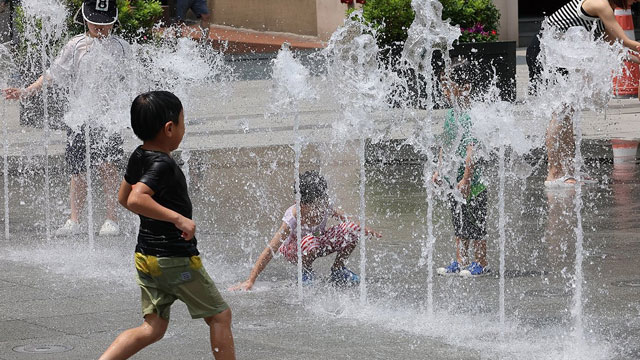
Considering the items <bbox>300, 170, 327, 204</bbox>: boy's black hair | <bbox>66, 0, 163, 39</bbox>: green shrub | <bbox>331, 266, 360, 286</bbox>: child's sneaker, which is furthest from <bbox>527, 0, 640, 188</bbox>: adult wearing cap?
<bbox>66, 0, 163, 39</bbox>: green shrub

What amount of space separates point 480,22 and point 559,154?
6.10 meters

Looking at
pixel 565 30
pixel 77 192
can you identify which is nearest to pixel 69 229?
pixel 77 192

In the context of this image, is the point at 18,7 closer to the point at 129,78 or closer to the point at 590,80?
the point at 129,78

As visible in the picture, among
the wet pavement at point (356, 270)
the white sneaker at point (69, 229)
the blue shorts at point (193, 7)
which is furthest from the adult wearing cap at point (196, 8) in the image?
the white sneaker at point (69, 229)

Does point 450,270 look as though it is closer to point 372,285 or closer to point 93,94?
point 372,285

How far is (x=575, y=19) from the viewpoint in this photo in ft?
32.5

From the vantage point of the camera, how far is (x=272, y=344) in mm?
5434

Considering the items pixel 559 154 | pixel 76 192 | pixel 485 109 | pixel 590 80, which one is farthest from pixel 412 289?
pixel 559 154

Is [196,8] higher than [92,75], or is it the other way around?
[196,8]

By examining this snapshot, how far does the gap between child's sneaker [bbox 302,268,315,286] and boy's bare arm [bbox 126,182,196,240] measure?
2.13 m

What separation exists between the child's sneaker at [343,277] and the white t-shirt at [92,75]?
8.00ft

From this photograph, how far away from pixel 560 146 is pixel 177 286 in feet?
19.2

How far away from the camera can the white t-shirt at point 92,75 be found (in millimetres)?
8281

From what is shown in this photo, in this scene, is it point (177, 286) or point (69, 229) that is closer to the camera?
point (177, 286)
